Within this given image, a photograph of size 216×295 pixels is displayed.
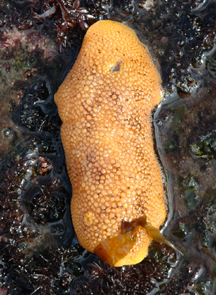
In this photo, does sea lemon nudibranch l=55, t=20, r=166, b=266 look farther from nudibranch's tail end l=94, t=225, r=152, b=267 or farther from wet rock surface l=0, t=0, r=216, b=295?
wet rock surface l=0, t=0, r=216, b=295

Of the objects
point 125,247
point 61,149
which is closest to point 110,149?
point 61,149

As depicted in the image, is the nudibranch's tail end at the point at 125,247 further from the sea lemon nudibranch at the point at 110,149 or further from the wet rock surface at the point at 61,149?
the wet rock surface at the point at 61,149

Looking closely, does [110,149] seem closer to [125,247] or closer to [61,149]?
[61,149]

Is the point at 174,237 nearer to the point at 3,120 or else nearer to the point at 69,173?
the point at 69,173

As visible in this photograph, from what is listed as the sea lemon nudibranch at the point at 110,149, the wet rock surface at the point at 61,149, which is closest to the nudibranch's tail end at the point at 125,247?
the sea lemon nudibranch at the point at 110,149

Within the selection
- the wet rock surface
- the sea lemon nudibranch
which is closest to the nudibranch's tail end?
the sea lemon nudibranch

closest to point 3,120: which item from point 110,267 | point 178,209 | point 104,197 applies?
point 104,197
